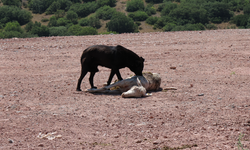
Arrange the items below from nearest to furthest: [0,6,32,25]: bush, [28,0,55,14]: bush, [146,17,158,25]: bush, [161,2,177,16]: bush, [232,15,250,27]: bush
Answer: [232,15,250,27]: bush → [146,17,158,25]: bush → [0,6,32,25]: bush → [161,2,177,16]: bush → [28,0,55,14]: bush

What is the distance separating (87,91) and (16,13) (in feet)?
266

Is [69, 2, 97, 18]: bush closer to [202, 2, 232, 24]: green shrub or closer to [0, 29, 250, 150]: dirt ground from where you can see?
[202, 2, 232, 24]: green shrub

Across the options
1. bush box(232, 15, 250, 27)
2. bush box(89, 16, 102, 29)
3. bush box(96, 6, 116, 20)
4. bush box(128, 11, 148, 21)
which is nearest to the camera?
bush box(232, 15, 250, 27)

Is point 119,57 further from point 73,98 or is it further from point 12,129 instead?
point 12,129

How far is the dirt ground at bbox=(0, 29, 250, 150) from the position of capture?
565cm

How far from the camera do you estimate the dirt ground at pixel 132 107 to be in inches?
222

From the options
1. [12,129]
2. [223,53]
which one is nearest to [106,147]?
[12,129]

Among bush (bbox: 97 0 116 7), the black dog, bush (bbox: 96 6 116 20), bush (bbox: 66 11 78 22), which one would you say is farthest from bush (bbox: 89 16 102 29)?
the black dog

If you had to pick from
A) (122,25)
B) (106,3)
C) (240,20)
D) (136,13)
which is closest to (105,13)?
(136,13)

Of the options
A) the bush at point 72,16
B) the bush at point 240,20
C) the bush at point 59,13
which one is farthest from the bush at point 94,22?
the bush at point 240,20

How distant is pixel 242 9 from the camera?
87688 millimetres

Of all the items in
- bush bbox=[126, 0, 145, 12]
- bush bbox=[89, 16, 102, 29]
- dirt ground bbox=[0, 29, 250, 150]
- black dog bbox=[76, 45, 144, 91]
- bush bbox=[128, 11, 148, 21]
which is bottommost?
bush bbox=[89, 16, 102, 29]

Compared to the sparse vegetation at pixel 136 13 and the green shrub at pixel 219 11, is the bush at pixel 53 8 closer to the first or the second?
the sparse vegetation at pixel 136 13

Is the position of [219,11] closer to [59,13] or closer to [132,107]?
[59,13]
